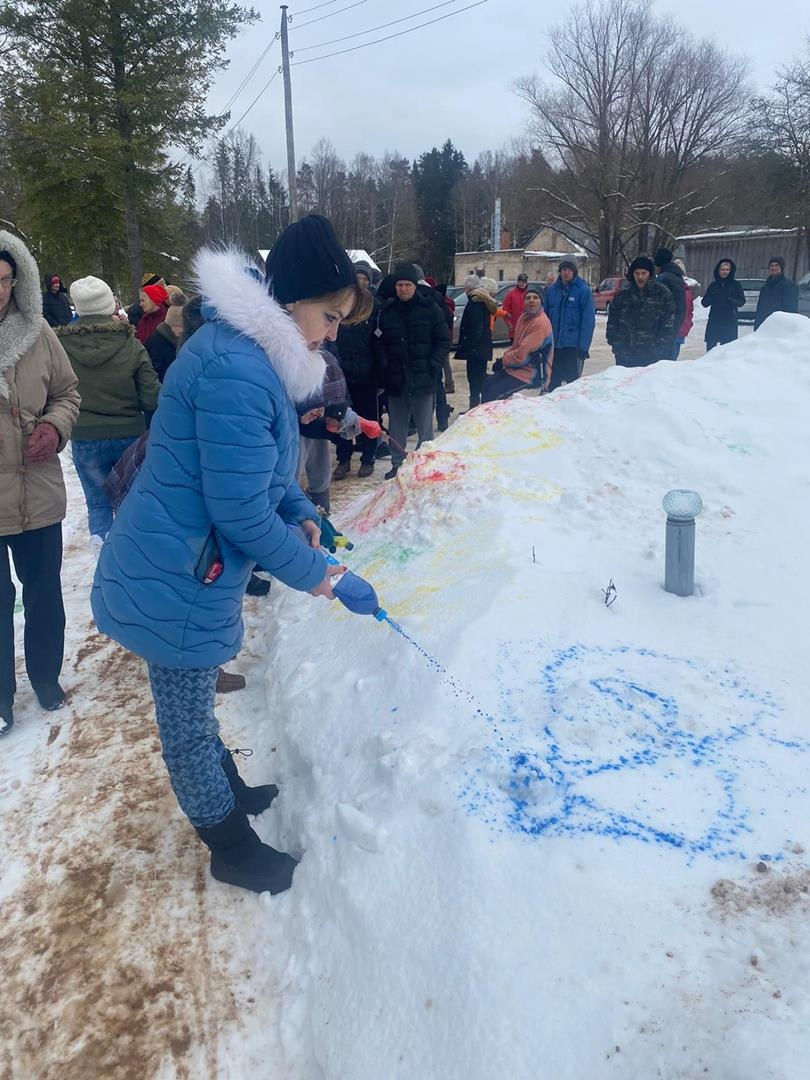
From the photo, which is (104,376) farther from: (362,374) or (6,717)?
(362,374)

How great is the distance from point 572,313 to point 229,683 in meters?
6.51

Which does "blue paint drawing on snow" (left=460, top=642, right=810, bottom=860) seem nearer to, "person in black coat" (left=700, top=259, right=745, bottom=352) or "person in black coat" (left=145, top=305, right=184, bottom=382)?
"person in black coat" (left=145, top=305, right=184, bottom=382)

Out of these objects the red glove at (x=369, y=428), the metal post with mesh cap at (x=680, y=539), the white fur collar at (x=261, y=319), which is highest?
the white fur collar at (x=261, y=319)

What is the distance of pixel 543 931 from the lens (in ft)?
6.39

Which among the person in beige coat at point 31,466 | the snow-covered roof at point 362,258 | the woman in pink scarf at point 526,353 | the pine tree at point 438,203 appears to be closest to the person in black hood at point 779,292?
the woman in pink scarf at point 526,353

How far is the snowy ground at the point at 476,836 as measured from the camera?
184cm

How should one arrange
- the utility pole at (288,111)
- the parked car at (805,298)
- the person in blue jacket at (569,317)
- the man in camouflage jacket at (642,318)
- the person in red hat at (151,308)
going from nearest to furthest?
1. the person in red hat at (151,308)
2. the man in camouflage jacket at (642,318)
3. the person in blue jacket at (569,317)
4. the parked car at (805,298)
5. the utility pole at (288,111)

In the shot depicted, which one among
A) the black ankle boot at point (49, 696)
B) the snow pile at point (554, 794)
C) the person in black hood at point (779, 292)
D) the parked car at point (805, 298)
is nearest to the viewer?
the snow pile at point (554, 794)

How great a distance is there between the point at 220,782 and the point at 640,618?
1733 millimetres

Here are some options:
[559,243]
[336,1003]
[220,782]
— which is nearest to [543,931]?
[336,1003]

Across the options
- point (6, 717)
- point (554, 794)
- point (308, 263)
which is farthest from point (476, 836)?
point (6, 717)

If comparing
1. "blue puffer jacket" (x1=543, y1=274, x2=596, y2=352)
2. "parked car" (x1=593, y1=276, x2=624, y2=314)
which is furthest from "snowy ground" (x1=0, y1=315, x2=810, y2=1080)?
"parked car" (x1=593, y1=276, x2=624, y2=314)

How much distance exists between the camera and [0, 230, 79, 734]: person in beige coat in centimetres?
321

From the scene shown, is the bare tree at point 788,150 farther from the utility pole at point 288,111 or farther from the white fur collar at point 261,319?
the white fur collar at point 261,319
